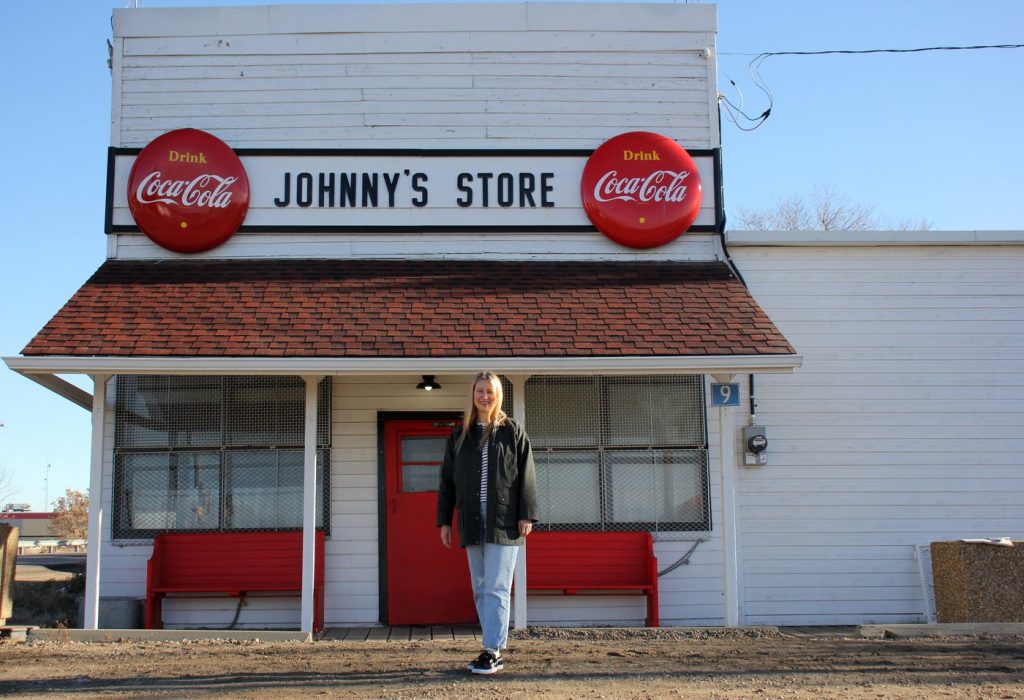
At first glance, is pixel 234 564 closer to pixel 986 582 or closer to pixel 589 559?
pixel 589 559

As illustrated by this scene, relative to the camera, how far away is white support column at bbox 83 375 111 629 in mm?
8094

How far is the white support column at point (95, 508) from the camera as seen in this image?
8.09 metres

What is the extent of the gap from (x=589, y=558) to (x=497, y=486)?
3.46 m

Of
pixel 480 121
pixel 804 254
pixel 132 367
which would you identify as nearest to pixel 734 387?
pixel 804 254

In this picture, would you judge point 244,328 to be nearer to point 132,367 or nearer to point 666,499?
point 132,367

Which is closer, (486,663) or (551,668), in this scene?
(486,663)

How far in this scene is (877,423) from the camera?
958 centimetres

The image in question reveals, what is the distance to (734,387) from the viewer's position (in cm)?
866

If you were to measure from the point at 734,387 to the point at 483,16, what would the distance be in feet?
14.2

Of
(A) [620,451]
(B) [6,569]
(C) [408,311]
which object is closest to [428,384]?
(C) [408,311]

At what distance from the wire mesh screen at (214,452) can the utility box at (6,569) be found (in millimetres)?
903

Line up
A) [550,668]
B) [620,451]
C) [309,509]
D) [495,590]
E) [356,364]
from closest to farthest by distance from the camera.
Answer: [495,590] → [550,668] → [356,364] → [309,509] → [620,451]

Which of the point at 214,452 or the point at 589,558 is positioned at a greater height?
the point at 214,452

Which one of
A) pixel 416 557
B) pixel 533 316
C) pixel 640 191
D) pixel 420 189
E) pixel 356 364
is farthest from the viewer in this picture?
pixel 420 189
